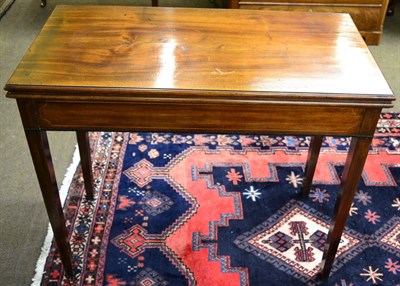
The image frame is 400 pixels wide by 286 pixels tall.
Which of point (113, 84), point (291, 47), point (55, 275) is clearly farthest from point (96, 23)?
point (55, 275)

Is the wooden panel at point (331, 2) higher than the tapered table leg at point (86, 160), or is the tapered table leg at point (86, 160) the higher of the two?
the wooden panel at point (331, 2)

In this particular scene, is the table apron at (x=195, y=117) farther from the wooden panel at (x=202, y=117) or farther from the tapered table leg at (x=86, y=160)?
the tapered table leg at (x=86, y=160)

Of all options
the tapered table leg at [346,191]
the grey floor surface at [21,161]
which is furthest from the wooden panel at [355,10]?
the tapered table leg at [346,191]

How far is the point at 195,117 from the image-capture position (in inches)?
48.9

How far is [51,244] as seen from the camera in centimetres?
175

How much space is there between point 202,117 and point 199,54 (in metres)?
0.21

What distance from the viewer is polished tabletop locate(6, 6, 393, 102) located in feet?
3.98

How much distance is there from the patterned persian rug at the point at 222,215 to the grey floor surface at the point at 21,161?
0.34 ft

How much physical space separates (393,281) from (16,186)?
1.47 m

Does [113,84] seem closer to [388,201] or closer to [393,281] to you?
[393,281]

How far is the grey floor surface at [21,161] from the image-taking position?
5.65ft

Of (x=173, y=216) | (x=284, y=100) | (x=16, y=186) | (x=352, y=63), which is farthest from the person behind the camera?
(x=16, y=186)

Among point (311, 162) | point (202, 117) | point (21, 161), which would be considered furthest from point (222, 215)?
point (21, 161)

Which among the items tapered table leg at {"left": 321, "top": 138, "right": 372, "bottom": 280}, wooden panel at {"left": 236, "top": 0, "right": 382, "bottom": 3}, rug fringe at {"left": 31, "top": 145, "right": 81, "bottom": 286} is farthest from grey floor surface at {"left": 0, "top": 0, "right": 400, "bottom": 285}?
tapered table leg at {"left": 321, "top": 138, "right": 372, "bottom": 280}
